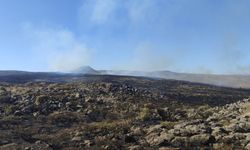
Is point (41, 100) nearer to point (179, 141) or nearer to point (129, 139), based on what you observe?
point (129, 139)

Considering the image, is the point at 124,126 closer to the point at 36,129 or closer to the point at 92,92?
the point at 36,129

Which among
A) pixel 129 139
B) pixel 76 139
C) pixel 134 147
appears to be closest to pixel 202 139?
pixel 134 147

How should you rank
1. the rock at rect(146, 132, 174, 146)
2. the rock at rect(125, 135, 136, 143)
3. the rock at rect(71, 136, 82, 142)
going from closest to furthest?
the rock at rect(146, 132, 174, 146) → the rock at rect(125, 135, 136, 143) → the rock at rect(71, 136, 82, 142)

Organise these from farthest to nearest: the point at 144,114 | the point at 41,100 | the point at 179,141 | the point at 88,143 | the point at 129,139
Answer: the point at 41,100
the point at 144,114
the point at 129,139
the point at 88,143
the point at 179,141

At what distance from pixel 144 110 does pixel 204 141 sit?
42.9ft

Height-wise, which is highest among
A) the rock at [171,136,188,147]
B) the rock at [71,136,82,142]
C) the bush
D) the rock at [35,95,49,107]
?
the rock at [35,95,49,107]

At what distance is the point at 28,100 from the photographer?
40.6 m

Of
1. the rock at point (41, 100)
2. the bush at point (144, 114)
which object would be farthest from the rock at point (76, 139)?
the rock at point (41, 100)

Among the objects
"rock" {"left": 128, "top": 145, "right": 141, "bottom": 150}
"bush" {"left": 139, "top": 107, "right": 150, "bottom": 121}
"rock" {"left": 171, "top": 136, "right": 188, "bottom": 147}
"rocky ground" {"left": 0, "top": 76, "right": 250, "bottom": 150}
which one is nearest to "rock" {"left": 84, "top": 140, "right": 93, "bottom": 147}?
"rocky ground" {"left": 0, "top": 76, "right": 250, "bottom": 150}

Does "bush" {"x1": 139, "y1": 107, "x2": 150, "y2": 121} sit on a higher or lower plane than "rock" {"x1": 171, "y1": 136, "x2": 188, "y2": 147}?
higher

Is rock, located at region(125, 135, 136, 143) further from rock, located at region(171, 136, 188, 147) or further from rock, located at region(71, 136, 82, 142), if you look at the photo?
rock, located at region(71, 136, 82, 142)

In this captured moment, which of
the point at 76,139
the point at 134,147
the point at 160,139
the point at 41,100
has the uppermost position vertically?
the point at 41,100

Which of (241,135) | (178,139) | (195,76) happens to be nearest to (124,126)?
(178,139)

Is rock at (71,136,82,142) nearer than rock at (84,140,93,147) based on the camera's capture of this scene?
No
